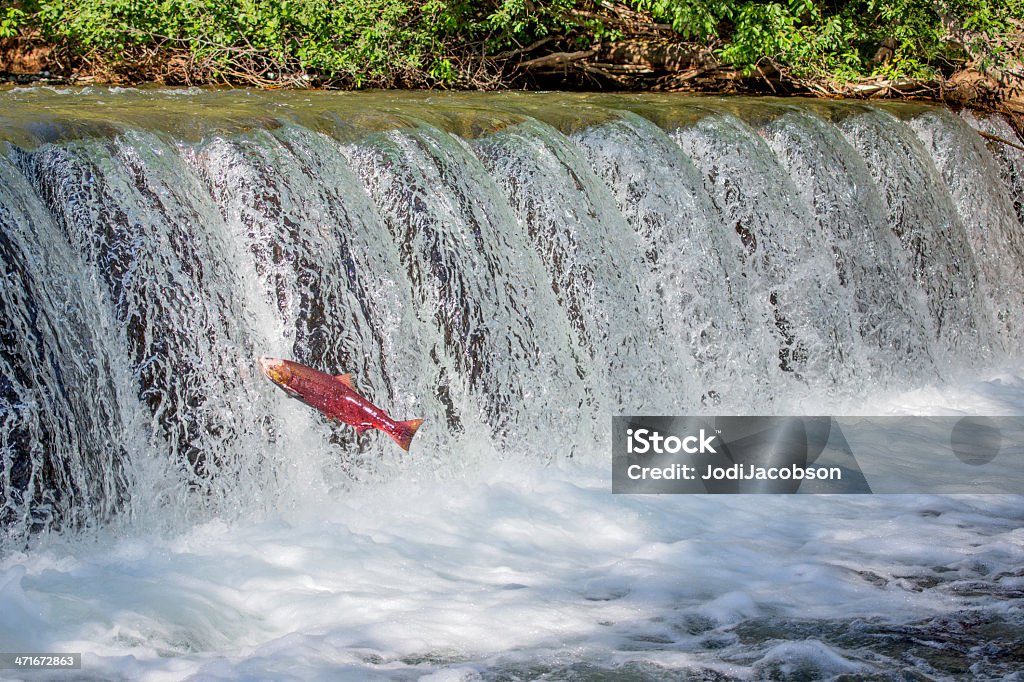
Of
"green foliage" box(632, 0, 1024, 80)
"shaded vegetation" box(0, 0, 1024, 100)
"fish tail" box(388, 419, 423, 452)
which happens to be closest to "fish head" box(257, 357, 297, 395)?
"fish tail" box(388, 419, 423, 452)

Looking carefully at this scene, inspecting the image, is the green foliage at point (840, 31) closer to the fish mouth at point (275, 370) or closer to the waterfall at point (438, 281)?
the waterfall at point (438, 281)

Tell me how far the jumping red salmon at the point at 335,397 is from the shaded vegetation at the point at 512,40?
16.7 feet

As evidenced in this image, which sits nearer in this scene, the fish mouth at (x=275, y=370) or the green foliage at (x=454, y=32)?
the fish mouth at (x=275, y=370)

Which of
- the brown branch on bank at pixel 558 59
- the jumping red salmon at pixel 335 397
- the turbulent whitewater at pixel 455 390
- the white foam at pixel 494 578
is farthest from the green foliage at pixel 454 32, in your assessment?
the jumping red salmon at pixel 335 397

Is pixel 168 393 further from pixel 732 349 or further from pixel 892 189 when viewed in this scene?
pixel 892 189

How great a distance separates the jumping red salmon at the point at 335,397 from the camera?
4148 mm

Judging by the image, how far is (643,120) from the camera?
5836mm

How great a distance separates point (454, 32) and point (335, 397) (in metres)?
5.75

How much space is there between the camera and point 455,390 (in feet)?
15.1

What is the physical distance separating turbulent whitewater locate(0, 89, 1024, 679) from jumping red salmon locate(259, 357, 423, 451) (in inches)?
2.8

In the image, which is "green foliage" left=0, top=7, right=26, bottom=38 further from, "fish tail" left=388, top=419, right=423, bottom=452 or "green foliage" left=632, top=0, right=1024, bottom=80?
"fish tail" left=388, top=419, right=423, bottom=452

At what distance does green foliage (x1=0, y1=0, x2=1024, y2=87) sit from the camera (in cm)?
848

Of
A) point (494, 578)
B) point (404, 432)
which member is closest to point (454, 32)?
point (404, 432)

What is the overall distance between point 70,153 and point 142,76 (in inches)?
225
